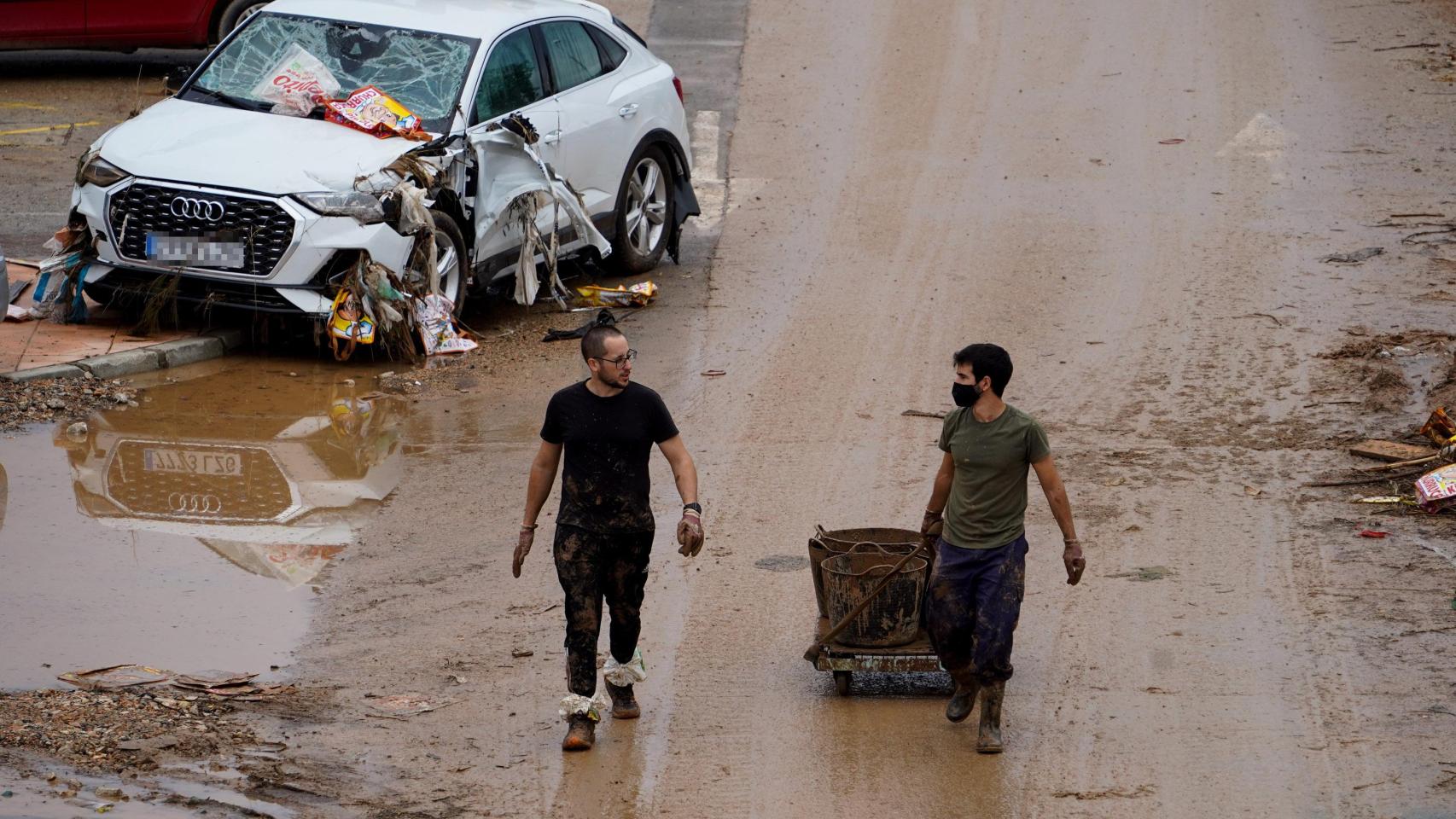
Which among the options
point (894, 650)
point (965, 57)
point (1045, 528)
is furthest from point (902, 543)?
point (965, 57)

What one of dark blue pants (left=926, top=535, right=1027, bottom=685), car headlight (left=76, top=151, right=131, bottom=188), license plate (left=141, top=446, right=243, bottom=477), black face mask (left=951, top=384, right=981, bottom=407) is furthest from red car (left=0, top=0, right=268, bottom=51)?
dark blue pants (left=926, top=535, right=1027, bottom=685)

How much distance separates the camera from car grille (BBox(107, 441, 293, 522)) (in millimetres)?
8172

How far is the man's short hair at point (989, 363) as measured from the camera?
19.7 feet

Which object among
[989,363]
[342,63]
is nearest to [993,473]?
[989,363]

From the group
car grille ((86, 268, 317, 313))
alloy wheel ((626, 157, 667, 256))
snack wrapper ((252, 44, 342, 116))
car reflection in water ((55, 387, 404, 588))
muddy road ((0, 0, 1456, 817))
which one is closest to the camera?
muddy road ((0, 0, 1456, 817))

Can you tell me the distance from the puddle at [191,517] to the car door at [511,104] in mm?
1395

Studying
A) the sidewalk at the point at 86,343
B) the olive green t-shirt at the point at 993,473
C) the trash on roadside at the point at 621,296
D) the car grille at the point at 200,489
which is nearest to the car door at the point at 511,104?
the trash on roadside at the point at 621,296

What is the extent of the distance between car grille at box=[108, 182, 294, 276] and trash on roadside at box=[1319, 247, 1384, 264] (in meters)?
7.44

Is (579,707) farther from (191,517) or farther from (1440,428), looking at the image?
(1440,428)

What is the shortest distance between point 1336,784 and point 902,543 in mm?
1908

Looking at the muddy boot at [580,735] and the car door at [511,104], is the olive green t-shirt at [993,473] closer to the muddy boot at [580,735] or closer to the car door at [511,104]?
the muddy boot at [580,735]

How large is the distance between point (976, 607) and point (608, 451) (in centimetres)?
143

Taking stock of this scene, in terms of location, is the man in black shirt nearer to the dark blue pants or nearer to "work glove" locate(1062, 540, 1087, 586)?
the dark blue pants

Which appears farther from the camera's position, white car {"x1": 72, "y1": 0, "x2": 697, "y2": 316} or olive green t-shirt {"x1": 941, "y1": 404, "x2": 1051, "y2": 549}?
white car {"x1": 72, "y1": 0, "x2": 697, "y2": 316}
